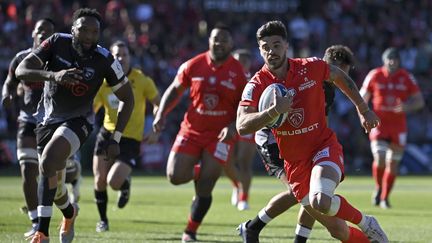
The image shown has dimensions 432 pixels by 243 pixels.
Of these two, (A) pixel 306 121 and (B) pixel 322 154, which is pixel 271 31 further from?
(B) pixel 322 154

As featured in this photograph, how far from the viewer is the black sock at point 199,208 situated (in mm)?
12083

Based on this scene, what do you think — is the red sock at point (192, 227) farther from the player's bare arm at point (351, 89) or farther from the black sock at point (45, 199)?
the player's bare arm at point (351, 89)

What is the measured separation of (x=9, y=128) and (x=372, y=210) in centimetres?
1335

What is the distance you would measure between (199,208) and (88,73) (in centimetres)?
275

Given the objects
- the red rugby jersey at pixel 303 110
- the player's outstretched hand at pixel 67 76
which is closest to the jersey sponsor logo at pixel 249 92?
the red rugby jersey at pixel 303 110

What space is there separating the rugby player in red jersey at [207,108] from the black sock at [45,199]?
275 cm

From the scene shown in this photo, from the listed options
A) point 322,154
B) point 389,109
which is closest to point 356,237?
point 322,154

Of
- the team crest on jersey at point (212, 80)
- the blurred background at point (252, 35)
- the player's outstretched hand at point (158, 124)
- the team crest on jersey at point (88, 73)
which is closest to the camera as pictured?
the team crest on jersey at point (88, 73)

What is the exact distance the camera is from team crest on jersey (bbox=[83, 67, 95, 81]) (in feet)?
33.6

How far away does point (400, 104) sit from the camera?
18.2 metres

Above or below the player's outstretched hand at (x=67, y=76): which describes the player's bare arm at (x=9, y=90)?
below

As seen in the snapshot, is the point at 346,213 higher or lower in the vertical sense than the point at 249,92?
lower

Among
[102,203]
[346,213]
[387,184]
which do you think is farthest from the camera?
[387,184]

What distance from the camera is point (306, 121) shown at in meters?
9.38
